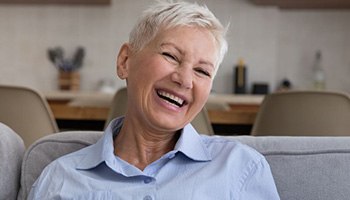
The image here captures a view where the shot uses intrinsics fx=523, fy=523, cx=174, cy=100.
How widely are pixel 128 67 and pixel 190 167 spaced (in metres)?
0.31

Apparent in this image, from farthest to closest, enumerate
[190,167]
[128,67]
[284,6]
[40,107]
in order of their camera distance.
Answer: [284,6] → [40,107] → [128,67] → [190,167]

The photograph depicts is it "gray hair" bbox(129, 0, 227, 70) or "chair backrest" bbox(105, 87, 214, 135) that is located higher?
"gray hair" bbox(129, 0, 227, 70)

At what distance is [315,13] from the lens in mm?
4719

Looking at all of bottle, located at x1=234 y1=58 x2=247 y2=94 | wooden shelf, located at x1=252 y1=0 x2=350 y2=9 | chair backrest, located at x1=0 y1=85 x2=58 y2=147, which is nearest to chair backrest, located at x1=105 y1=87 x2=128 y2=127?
chair backrest, located at x1=0 y1=85 x2=58 y2=147

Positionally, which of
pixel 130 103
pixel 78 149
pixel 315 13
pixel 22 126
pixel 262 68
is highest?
pixel 130 103

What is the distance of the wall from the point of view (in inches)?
183

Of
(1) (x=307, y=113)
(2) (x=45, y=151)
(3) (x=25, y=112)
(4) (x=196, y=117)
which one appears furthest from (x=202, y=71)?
(3) (x=25, y=112)

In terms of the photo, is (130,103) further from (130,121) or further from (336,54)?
(336,54)

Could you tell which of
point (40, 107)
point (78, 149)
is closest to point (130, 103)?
point (78, 149)

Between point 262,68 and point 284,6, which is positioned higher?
point 284,6

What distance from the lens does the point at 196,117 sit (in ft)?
7.29

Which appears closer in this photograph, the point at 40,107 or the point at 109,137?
the point at 109,137

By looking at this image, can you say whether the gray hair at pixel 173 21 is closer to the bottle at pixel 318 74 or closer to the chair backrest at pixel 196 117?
the chair backrest at pixel 196 117

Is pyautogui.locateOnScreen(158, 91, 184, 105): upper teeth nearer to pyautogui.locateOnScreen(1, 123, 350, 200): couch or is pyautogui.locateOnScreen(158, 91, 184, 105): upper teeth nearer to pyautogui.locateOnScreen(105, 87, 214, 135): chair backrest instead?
pyautogui.locateOnScreen(1, 123, 350, 200): couch
